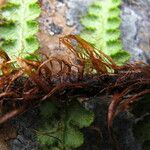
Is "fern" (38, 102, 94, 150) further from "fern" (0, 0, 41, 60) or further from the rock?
the rock

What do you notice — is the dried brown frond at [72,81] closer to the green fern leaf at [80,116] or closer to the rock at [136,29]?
the green fern leaf at [80,116]

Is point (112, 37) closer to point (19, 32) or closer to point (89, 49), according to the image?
point (89, 49)

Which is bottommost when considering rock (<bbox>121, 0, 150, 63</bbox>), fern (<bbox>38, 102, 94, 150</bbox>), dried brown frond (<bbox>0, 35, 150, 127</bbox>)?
fern (<bbox>38, 102, 94, 150</bbox>)

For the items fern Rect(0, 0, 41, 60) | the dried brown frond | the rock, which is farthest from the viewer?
the rock

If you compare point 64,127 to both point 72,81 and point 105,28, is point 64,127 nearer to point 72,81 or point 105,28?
point 72,81

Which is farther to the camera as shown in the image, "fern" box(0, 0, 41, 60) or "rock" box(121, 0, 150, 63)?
"rock" box(121, 0, 150, 63)

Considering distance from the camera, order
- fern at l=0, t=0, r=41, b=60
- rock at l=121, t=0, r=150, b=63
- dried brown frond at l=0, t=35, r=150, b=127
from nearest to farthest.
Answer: dried brown frond at l=0, t=35, r=150, b=127
fern at l=0, t=0, r=41, b=60
rock at l=121, t=0, r=150, b=63

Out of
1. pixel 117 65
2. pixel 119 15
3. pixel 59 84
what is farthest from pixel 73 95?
pixel 119 15

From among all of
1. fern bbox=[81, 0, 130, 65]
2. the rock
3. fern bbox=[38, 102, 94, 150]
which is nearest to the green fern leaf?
fern bbox=[38, 102, 94, 150]

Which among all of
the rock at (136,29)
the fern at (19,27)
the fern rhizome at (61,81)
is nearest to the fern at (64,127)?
the fern rhizome at (61,81)

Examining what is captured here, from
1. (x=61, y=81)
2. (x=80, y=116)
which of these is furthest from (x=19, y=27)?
(x=80, y=116)
